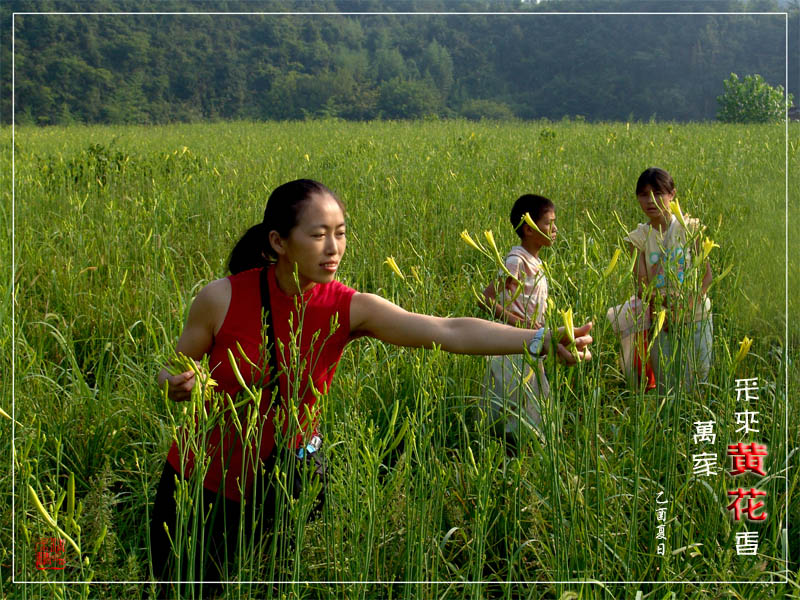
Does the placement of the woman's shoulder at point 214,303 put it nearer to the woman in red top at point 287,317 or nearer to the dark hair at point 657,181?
the woman in red top at point 287,317

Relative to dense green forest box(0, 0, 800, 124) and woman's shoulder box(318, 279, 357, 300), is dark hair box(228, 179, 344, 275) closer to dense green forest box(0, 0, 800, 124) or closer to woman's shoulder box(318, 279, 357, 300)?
woman's shoulder box(318, 279, 357, 300)

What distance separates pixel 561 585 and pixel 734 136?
24.8 feet

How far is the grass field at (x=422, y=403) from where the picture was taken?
112cm

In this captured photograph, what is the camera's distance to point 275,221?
1.42m

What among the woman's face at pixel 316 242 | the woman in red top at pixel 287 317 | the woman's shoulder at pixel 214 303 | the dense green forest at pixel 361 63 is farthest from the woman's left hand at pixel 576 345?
the dense green forest at pixel 361 63

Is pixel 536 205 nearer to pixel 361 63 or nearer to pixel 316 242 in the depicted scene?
pixel 316 242

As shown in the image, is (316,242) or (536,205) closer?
(316,242)

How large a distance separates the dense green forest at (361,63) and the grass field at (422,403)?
34.4 inches

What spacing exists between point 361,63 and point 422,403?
8608mm

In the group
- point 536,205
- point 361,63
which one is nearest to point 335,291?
point 536,205

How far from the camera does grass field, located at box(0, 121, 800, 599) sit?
1.12 meters

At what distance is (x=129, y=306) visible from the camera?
2.62 m

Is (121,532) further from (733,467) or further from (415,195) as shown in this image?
(415,195)

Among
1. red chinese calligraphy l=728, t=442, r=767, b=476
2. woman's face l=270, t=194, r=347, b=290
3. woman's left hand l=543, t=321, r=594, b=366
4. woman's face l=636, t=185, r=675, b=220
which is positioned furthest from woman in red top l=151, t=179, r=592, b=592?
woman's face l=636, t=185, r=675, b=220
